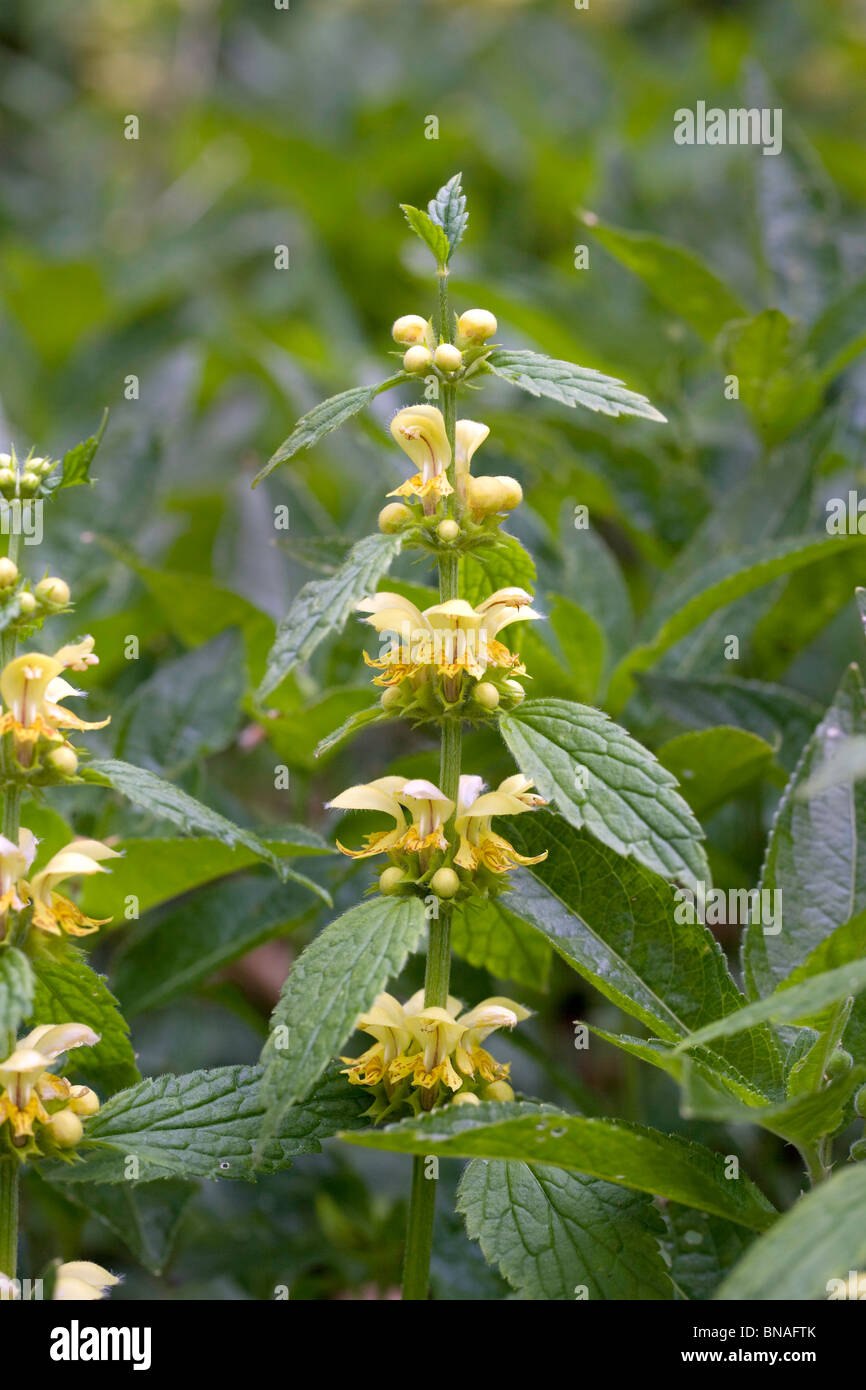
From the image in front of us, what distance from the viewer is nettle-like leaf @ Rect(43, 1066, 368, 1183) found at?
0.89 m

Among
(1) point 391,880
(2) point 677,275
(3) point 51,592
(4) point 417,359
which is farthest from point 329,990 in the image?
(2) point 677,275

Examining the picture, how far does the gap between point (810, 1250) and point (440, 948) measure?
0.32 meters

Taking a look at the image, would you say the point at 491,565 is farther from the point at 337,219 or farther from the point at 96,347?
the point at 337,219

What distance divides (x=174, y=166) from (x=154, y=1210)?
2848mm

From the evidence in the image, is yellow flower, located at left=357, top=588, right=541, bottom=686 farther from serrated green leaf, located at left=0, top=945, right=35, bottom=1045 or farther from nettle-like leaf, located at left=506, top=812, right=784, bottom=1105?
serrated green leaf, located at left=0, top=945, right=35, bottom=1045

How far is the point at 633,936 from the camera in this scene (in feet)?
3.31

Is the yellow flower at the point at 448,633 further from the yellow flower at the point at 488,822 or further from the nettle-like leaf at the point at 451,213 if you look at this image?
the nettle-like leaf at the point at 451,213

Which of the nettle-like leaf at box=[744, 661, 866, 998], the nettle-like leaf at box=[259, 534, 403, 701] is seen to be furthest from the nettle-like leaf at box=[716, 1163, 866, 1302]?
the nettle-like leaf at box=[259, 534, 403, 701]

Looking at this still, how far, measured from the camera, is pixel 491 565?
3.33 ft

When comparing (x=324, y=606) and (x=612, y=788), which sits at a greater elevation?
(x=324, y=606)

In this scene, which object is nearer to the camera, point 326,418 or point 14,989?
point 14,989

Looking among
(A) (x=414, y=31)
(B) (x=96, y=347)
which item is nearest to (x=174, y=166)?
(A) (x=414, y=31)

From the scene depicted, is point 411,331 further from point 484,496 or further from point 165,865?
point 165,865

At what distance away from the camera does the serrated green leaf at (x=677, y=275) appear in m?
1.50
